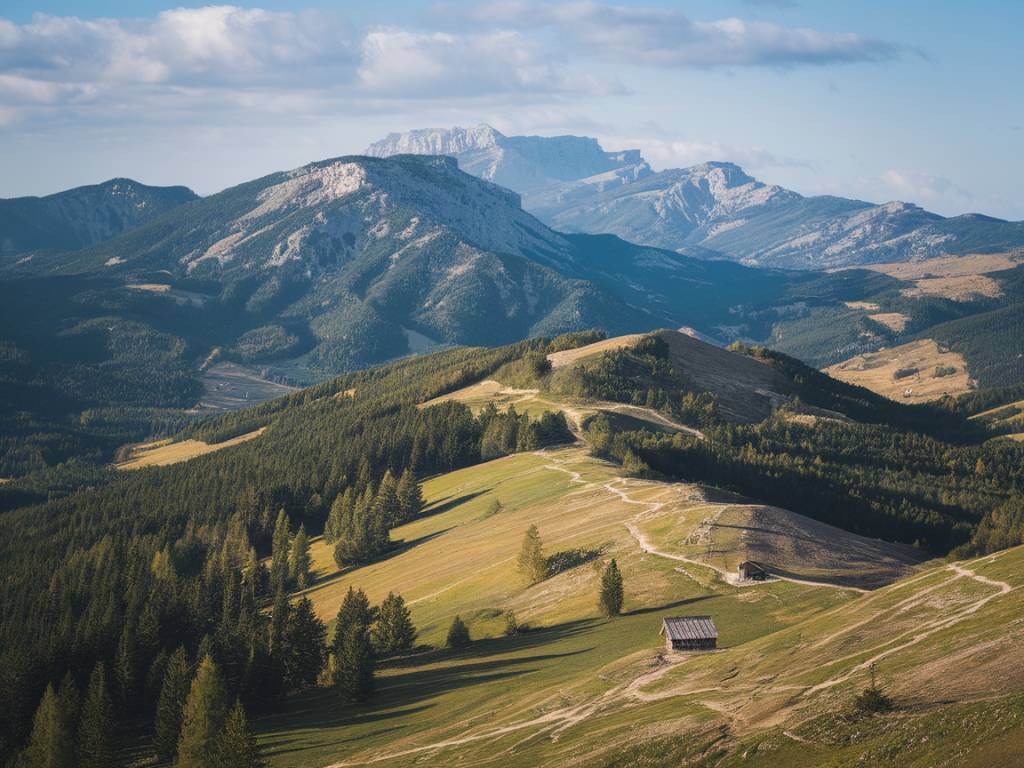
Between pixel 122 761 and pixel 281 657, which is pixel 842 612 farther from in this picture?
pixel 122 761

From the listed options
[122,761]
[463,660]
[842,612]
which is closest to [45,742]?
[122,761]

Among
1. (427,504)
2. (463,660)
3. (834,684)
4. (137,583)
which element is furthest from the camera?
(427,504)

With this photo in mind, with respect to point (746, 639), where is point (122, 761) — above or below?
below

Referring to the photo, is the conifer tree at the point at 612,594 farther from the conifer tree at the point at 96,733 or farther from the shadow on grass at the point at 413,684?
the conifer tree at the point at 96,733

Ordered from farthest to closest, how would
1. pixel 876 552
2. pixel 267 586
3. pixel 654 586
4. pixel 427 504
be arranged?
pixel 427 504 < pixel 267 586 < pixel 876 552 < pixel 654 586

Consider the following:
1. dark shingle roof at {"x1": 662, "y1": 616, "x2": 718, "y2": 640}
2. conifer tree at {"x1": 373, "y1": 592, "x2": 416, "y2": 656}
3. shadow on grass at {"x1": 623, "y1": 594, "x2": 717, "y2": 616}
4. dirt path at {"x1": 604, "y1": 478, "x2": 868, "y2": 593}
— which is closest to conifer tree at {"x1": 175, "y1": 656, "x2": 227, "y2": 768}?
conifer tree at {"x1": 373, "y1": 592, "x2": 416, "y2": 656}

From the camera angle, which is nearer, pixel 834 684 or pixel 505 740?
pixel 834 684
